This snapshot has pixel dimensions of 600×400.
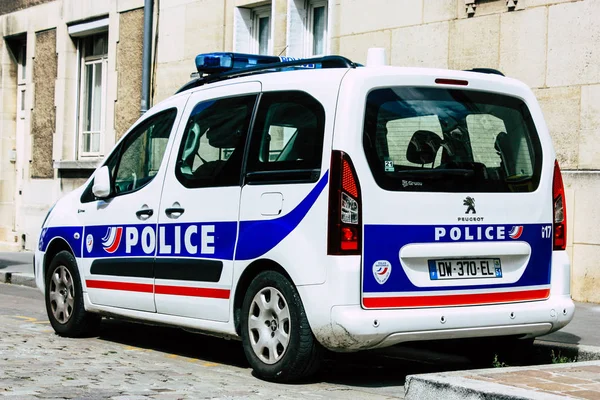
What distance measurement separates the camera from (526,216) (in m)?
7.17

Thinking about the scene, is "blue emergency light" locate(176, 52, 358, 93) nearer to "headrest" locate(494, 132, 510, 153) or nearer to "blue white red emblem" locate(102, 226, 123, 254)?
"headrest" locate(494, 132, 510, 153)

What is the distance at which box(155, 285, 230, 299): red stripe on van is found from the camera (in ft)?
24.2

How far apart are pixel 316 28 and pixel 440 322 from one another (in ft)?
31.6

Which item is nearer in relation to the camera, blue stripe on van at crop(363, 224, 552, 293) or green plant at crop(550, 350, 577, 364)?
blue stripe on van at crop(363, 224, 552, 293)

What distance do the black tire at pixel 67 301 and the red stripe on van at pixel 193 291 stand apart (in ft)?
4.17

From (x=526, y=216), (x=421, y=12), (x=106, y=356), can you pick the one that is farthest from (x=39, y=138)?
(x=526, y=216)

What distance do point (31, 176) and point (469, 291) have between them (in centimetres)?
1669

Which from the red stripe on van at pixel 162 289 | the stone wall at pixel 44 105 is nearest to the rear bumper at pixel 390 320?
the red stripe on van at pixel 162 289

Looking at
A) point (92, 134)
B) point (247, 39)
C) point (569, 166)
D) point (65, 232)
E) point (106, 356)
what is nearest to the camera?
point (106, 356)

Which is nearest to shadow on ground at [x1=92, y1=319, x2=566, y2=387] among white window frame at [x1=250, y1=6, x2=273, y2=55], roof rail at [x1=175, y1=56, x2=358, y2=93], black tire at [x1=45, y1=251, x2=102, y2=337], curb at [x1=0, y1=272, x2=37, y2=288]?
black tire at [x1=45, y1=251, x2=102, y2=337]

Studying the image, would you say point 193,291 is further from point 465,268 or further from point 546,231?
point 546,231

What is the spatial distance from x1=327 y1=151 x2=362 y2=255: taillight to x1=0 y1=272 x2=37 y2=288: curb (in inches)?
369

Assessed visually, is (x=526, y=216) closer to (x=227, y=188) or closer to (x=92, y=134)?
(x=227, y=188)

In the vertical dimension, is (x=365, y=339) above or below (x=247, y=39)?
below
